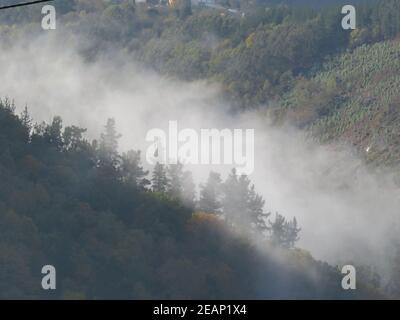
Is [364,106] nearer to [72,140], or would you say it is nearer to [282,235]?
[282,235]

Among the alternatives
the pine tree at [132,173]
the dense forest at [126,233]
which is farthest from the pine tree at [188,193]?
the pine tree at [132,173]

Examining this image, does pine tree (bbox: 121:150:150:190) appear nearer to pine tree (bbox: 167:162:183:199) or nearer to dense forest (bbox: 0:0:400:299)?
dense forest (bbox: 0:0:400:299)

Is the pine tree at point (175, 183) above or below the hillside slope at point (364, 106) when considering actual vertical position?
below

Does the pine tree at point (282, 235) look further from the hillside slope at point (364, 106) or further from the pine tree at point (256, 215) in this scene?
the hillside slope at point (364, 106)

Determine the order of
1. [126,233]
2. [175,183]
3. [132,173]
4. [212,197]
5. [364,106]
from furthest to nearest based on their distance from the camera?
1. [364,106]
2. [175,183]
3. [212,197]
4. [132,173]
5. [126,233]

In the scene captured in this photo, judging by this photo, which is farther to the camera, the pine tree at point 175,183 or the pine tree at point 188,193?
the pine tree at point 175,183

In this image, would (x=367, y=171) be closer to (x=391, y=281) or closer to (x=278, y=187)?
(x=278, y=187)

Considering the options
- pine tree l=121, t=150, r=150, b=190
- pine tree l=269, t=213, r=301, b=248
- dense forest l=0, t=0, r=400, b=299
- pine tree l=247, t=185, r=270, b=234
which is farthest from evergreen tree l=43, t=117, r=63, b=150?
pine tree l=269, t=213, r=301, b=248

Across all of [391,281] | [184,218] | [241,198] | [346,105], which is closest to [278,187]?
[346,105]

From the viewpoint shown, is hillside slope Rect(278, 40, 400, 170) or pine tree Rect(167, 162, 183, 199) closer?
pine tree Rect(167, 162, 183, 199)

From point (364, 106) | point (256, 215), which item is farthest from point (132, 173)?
point (364, 106)
